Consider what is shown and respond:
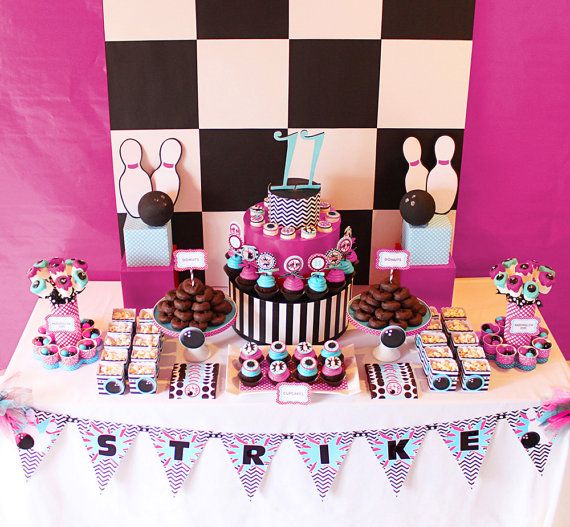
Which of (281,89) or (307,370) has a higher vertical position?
(281,89)

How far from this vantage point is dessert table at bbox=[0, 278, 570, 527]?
1870mm

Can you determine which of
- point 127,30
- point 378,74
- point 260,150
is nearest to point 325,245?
point 260,150

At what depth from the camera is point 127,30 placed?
2.13m

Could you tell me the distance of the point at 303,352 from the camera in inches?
75.4

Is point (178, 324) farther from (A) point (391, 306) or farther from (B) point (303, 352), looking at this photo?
(A) point (391, 306)

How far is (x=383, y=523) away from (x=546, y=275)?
0.87m

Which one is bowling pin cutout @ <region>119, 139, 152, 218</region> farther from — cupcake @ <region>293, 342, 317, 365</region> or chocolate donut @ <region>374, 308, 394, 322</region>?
chocolate donut @ <region>374, 308, 394, 322</region>

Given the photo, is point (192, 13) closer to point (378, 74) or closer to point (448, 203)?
point (378, 74)

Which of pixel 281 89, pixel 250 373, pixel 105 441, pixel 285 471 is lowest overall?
pixel 285 471

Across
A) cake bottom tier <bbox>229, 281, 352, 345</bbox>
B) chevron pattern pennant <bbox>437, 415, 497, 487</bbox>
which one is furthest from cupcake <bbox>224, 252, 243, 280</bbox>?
chevron pattern pennant <bbox>437, 415, 497, 487</bbox>

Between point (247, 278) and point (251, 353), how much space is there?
10.5 inches

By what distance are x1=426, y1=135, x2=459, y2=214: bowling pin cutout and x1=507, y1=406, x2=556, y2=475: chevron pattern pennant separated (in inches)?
30.0

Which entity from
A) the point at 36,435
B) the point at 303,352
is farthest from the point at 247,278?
the point at 36,435

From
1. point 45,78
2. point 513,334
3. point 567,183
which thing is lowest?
point 513,334
